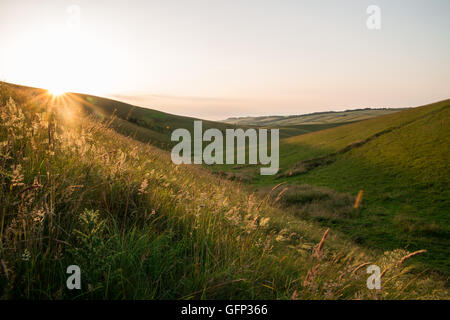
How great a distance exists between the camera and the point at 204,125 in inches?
3834

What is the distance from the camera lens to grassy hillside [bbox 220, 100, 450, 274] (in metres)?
12.8

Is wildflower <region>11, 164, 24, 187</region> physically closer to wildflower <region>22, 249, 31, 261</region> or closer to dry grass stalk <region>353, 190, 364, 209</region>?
wildflower <region>22, 249, 31, 261</region>

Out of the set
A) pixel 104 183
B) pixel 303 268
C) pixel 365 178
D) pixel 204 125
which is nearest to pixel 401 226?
pixel 365 178

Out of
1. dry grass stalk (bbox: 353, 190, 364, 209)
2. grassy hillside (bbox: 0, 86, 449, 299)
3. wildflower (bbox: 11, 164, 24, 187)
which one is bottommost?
dry grass stalk (bbox: 353, 190, 364, 209)

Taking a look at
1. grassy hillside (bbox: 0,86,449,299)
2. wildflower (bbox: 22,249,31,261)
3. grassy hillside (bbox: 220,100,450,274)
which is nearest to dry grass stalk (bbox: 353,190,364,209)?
grassy hillside (bbox: 220,100,450,274)

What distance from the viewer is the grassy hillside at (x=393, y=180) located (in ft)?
42.1

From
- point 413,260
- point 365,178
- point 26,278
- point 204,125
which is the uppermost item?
point 204,125

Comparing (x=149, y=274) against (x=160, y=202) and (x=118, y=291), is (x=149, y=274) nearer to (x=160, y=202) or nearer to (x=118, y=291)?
(x=118, y=291)

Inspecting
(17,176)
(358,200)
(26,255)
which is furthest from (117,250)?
(358,200)

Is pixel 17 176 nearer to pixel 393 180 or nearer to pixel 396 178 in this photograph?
pixel 393 180

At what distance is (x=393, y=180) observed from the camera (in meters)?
21.0

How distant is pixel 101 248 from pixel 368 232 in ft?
50.1

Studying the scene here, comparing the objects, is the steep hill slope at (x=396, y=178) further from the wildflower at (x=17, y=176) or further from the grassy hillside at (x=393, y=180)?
the wildflower at (x=17, y=176)

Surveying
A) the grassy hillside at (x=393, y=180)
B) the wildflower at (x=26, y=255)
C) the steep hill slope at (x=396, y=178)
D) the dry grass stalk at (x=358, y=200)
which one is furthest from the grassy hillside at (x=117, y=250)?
the dry grass stalk at (x=358, y=200)
